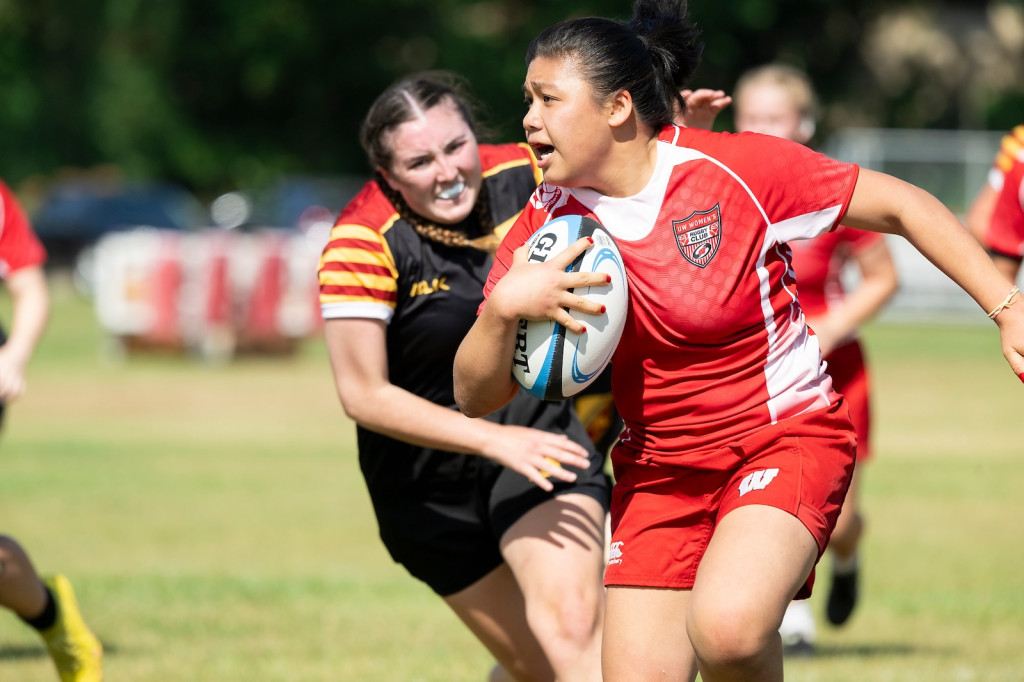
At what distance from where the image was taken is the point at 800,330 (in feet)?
11.9

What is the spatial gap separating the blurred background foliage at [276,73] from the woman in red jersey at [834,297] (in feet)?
98.8

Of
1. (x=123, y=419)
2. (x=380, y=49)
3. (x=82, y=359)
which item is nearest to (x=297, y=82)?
(x=380, y=49)

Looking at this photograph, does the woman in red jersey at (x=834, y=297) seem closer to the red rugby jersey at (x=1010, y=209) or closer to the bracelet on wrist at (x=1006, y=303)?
the red rugby jersey at (x=1010, y=209)

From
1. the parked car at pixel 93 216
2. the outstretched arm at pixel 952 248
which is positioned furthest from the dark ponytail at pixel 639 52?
the parked car at pixel 93 216

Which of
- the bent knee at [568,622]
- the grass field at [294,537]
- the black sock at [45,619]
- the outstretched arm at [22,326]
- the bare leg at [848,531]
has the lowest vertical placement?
the grass field at [294,537]

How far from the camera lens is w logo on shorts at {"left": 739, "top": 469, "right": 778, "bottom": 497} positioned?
3.37 metres

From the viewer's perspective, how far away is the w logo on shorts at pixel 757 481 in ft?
11.1

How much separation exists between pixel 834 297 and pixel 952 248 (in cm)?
312

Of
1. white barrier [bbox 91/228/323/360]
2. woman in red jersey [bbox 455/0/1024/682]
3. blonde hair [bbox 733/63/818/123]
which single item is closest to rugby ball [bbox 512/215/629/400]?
woman in red jersey [bbox 455/0/1024/682]

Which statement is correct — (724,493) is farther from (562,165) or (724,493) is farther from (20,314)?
(20,314)

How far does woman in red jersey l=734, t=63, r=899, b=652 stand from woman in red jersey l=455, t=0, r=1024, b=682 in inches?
105

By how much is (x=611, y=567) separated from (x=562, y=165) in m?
1.05

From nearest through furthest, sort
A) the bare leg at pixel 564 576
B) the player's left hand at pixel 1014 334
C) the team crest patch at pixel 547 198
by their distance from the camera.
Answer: the player's left hand at pixel 1014 334 → the team crest patch at pixel 547 198 → the bare leg at pixel 564 576

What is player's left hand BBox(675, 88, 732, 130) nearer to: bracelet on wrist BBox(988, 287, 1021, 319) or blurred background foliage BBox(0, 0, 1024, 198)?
bracelet on wrist BBox(988, 287, 1021, 319)
